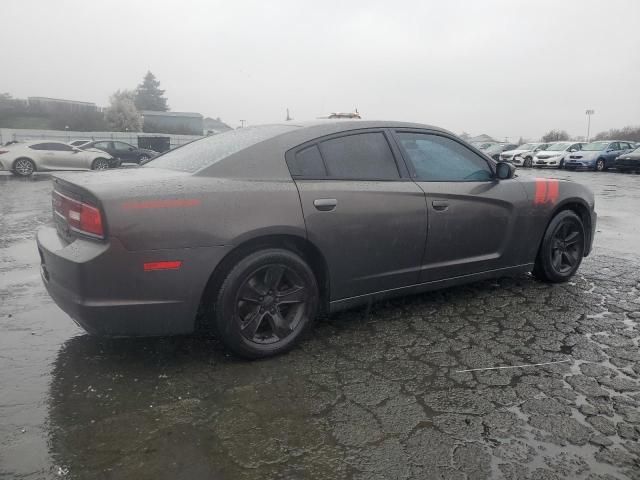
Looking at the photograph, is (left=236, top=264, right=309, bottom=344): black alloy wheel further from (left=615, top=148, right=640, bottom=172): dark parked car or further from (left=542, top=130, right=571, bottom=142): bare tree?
(left=542, top=130, right=571, bottom=142): bare tree

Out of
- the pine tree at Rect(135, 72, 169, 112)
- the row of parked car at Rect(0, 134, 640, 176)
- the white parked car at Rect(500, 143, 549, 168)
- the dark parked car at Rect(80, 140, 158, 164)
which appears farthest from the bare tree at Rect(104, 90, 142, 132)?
the white parked car at Rect(500, 143, 549, 168)

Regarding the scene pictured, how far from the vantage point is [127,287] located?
2590 millimetres

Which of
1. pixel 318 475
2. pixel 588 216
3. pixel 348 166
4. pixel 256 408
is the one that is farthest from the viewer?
pixel 588 216

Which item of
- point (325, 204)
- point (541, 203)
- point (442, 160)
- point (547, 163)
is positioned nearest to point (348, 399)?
point (325, 204)

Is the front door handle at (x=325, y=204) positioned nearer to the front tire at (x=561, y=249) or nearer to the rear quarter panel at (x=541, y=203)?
the rear quarter panel at (x=541, y=203)

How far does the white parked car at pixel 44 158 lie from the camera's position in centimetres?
1727

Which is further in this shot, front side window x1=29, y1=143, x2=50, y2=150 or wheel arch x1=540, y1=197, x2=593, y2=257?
front side window x1=29, y1=143, x2=50, y2=150

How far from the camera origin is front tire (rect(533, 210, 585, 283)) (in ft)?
14.3

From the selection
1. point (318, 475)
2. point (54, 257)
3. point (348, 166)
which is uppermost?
point (348, 166)

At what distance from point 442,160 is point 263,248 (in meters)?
1.69

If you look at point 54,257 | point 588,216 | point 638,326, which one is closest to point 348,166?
point 54,257

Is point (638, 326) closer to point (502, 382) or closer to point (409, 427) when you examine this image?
point (502, 382)

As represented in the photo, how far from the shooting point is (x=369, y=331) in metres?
3.46

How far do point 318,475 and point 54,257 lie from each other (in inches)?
75.1
